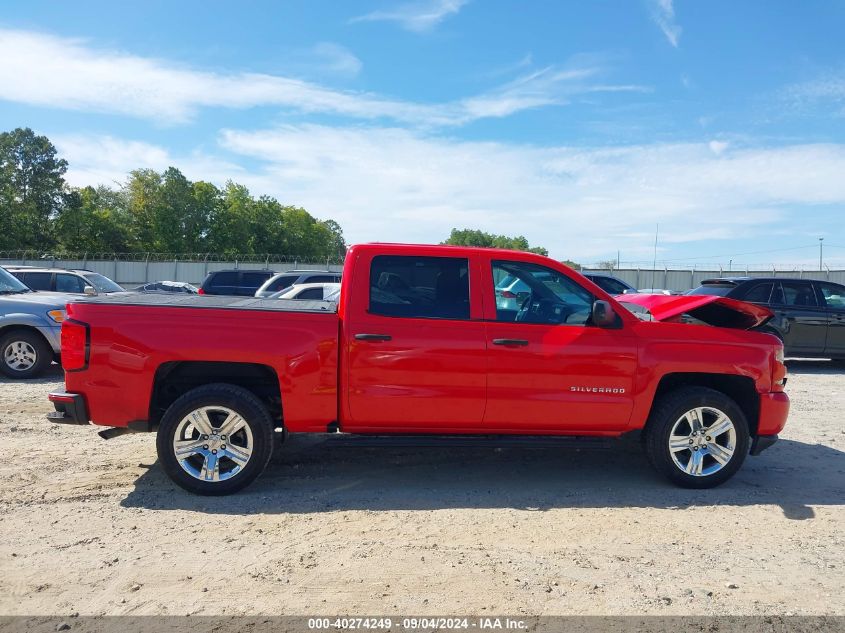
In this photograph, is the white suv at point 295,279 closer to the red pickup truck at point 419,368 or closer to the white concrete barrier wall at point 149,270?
the red pickup truck at point 419,368

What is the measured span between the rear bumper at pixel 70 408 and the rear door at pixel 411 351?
76.3 inches

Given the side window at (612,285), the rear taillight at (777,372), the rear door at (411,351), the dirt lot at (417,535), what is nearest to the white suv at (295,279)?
the side window at (612,285)

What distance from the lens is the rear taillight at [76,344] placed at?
4.67 m

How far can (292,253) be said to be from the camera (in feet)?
304

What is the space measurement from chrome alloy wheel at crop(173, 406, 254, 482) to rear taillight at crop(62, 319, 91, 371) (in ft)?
2.81

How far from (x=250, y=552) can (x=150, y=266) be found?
151ft

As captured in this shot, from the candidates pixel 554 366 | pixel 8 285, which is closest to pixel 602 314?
Result: pixel 554 366

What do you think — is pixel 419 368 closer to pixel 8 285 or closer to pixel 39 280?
pixel 8 285

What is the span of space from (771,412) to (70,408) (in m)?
5.44

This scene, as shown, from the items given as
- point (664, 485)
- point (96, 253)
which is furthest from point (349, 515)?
point (96, 253)

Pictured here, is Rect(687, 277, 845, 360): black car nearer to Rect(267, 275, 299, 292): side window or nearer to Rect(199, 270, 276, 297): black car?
Rect(267, 275, 299, 292): side window

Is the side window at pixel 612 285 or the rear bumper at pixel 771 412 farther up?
the side window at pixel 612 285

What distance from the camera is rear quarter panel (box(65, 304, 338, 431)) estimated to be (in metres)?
4.70

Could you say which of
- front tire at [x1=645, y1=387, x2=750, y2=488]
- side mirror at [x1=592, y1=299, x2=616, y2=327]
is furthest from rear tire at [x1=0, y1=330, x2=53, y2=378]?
front tire at [x1=645, y1=387, x2=750, y2=488]
